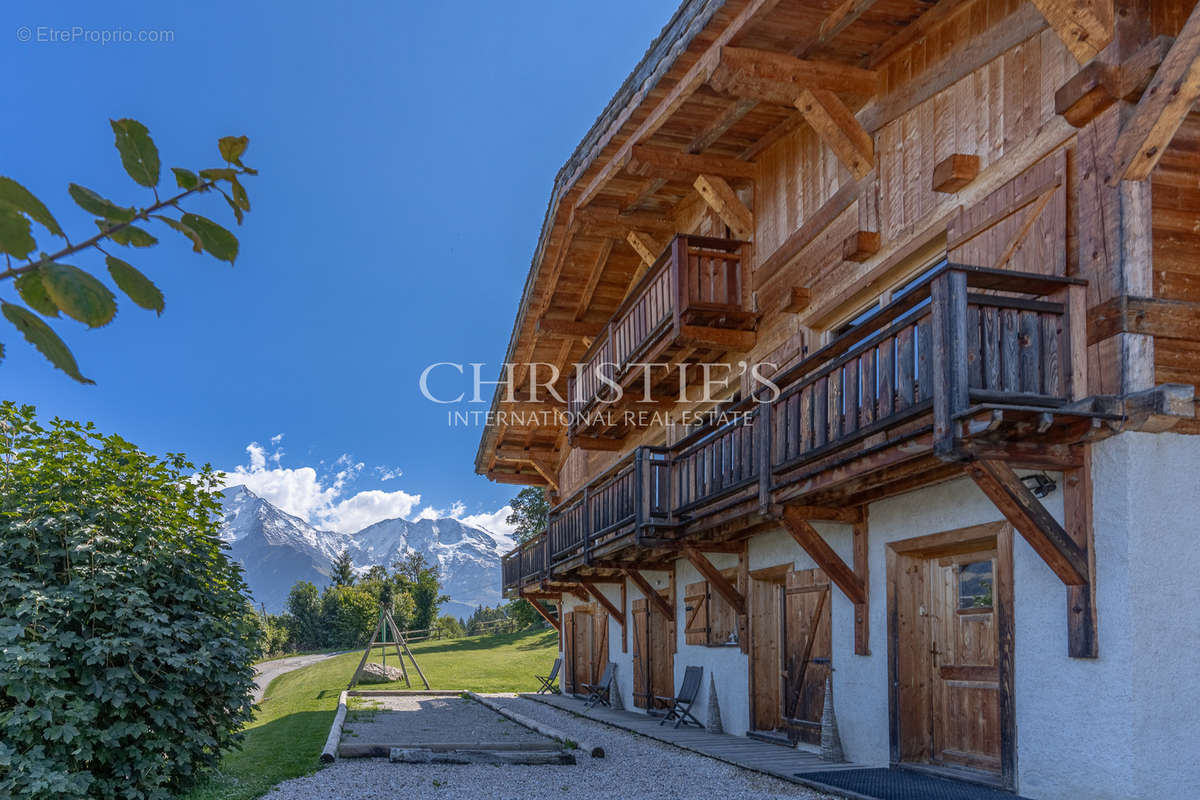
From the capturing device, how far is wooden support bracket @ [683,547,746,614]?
13367mm

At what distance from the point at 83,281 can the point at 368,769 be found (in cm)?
1047

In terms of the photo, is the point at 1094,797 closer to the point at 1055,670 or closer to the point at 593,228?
the point at 1055,670

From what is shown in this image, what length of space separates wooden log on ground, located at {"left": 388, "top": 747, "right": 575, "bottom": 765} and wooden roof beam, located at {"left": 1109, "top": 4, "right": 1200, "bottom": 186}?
26.4 feet

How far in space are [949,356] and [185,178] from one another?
6.36m

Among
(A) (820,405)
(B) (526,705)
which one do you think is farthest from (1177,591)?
(B) (526,705)

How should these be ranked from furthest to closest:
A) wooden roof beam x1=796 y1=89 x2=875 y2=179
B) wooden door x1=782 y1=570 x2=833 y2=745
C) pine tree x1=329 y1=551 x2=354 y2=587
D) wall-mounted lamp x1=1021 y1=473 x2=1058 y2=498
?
pine tree x1=329 y1=551 x2=354 y2=587, wooden door x1=782 y1=570 x2=833 y2=745, wooden roof beam x1=796 y1=89 x2=875 y2=179, wall-mounted lamp x1=1021 y1=473 x2=1058 y2=498

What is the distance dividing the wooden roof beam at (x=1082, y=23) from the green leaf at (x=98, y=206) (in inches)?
308

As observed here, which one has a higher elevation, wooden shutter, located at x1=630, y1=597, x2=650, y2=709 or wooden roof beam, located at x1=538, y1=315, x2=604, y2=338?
wooden roof beam, located at x1=538, y1=315, x2=604, y2=338

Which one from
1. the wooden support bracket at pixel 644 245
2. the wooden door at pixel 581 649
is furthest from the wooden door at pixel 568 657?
the wooden support bracket at pixel 644 245

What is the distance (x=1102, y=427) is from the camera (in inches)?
275

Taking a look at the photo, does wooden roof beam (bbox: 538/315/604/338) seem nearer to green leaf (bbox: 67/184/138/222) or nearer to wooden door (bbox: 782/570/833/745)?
wooden door (bbox: 782/570/833/745)

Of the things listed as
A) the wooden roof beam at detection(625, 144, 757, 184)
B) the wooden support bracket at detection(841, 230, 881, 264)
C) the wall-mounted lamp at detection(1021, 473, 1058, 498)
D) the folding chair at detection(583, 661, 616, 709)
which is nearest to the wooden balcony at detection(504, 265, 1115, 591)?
the wall-mounted lamp at detection(1021, 473, 1058, 498)

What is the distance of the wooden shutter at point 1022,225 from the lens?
7.71 metres

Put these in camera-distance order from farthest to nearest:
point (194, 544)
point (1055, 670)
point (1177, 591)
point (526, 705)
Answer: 1. point (526, 705)
2. point (194, 544)
3. point (1055, 670)
4. point (1177, 591)
